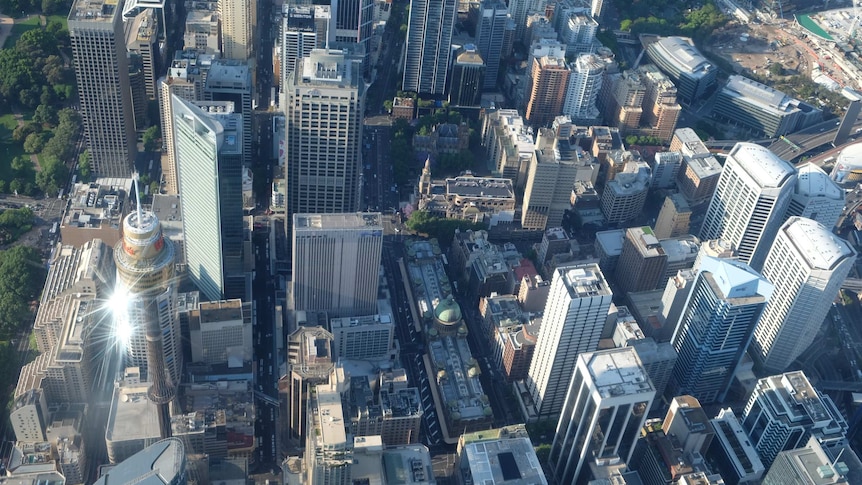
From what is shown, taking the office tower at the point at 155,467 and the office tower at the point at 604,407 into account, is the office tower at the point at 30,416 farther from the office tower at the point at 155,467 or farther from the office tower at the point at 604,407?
the office tower at the point at 604,407

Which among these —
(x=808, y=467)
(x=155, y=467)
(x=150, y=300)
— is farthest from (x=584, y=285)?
(x=155, y=467)

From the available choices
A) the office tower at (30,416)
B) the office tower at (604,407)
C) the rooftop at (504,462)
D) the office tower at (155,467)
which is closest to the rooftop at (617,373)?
the office tower at (604,407)

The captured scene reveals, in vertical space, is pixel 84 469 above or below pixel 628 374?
below

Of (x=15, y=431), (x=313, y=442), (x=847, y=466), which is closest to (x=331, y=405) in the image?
(x=313, y=442)

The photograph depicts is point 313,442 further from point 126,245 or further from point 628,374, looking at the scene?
point 628,374

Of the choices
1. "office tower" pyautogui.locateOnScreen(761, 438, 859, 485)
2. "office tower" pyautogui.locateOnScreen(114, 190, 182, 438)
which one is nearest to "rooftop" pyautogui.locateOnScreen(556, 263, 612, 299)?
"office tower" pyautogui.locateOnScreen(761, 438, 859, 485)

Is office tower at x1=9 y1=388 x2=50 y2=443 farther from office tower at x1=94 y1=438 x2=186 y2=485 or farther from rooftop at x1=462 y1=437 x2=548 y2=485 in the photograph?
rooftop at x1=462 y1=437 x2=548 y2=485

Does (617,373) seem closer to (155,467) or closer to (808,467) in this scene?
(808,467)

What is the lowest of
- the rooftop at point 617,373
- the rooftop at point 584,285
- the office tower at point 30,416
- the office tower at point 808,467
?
the office tower at point 30,416
